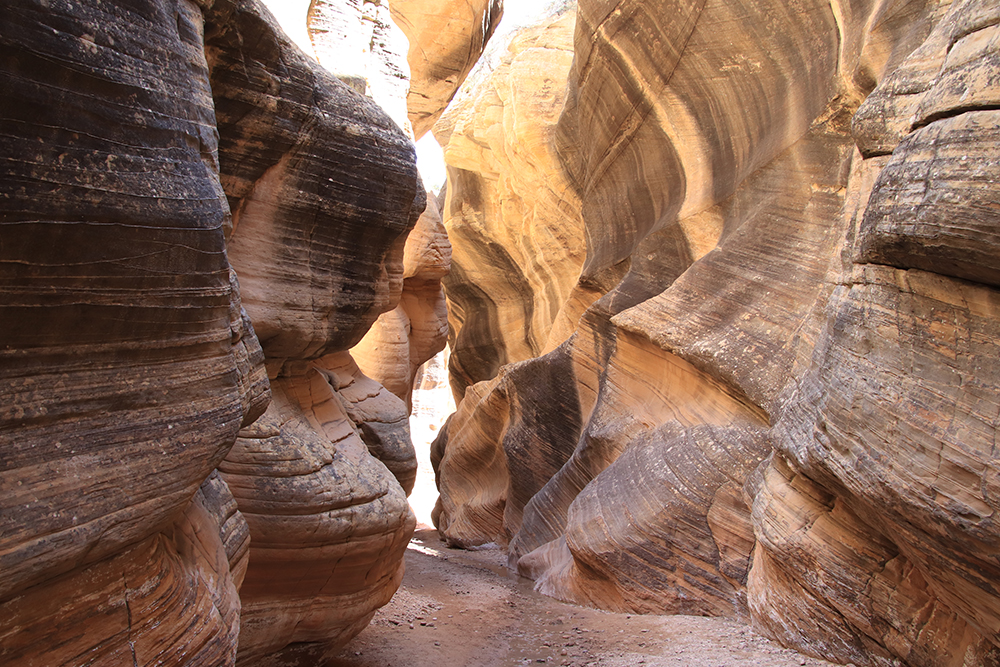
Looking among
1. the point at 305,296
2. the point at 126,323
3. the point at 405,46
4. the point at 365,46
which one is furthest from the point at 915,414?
the point at 405,46

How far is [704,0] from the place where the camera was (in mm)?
7473

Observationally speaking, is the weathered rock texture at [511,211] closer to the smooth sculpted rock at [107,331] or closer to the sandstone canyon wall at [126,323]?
the sandstone canyon wall at [126,323]

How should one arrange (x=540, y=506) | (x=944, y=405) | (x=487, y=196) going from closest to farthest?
(x=944, y=405)
(x=540, y=506)
(x=487, y=196)

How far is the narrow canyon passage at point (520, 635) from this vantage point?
4289mm

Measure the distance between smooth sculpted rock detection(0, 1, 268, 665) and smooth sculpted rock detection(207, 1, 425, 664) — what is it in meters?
1.45

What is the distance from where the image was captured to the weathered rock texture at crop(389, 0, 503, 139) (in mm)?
14258

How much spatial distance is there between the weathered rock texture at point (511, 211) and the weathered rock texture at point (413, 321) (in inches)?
84.9

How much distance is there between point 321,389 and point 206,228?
10.8 ft

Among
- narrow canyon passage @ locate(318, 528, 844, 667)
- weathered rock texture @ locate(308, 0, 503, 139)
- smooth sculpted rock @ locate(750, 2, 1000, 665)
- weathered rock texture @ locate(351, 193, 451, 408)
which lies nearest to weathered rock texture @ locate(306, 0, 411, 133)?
weathered rock texture @ locate(308, 0, 503, 139)

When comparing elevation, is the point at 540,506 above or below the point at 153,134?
below

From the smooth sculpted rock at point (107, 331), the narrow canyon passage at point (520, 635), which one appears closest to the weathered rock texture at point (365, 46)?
the narrow canyon passage at point (520, 635)

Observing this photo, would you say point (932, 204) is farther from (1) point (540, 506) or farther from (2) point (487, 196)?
(2) point (487, 196)

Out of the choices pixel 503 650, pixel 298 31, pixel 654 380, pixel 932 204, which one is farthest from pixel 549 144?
pixel 932 204

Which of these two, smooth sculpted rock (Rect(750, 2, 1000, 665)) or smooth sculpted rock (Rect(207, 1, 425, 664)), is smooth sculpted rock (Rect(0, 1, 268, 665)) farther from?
smooth sculpted rock (Rect(750, 2, 1000, 665))
